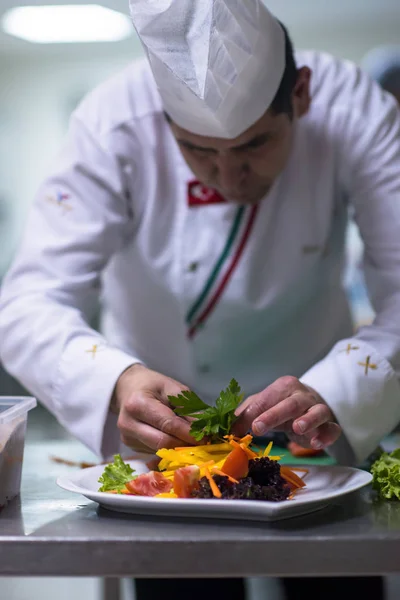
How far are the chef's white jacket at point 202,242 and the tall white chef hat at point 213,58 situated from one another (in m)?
0.28

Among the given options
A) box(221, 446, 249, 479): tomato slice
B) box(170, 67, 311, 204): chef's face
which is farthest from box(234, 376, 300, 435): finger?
box(170, 67, 311, 204): chef's face

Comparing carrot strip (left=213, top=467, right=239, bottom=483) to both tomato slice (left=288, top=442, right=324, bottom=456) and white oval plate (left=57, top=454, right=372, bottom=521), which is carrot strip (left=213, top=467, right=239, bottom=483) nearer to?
white oval plate (left=57, top=454, right=372, bottom=521)

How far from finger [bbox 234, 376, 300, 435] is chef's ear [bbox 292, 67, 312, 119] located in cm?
58

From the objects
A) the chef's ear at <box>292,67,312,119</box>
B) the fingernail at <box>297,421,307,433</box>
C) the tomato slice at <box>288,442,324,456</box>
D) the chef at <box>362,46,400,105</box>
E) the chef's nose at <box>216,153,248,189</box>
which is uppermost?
the chef at <box>362,46,400,105</box>

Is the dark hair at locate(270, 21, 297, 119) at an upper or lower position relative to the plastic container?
upper

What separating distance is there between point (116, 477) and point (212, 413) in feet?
0.52

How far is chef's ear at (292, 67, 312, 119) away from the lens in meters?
1.50

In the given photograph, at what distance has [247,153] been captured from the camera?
1.38 metres

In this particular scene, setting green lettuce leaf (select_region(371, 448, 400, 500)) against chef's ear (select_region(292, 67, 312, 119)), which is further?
chef's ear (select_region(292, 67, 312, 119))

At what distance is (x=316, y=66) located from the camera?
1.72 metres

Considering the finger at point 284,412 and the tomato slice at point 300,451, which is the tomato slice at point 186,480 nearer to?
the finger at point 284,412

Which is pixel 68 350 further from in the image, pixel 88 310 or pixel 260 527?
pixel 260 527

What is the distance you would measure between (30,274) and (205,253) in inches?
13.9

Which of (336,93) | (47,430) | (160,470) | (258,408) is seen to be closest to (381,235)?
(336,93)
